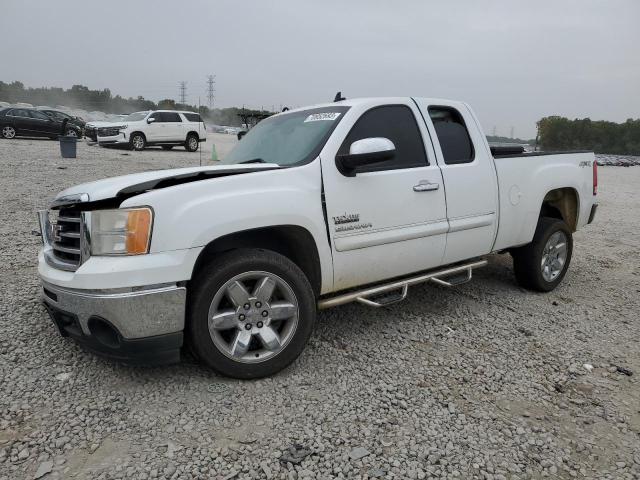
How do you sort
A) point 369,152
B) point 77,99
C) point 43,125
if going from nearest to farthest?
point 369,152, point 43,125, point 77,99

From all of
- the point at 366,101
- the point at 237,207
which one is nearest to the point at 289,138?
the point at 366,101

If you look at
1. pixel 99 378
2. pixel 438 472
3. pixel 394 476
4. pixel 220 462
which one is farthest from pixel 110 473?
pixel 438 472

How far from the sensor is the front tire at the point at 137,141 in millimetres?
19594

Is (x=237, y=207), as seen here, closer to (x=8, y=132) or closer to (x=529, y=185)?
(x=529, y=185)

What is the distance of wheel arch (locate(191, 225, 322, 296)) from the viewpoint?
2898 mm

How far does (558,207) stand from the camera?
17.0 ft

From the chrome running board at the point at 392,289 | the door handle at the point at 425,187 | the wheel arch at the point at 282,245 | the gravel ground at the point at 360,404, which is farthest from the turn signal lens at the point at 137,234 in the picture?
the door handle at the point at 425,187

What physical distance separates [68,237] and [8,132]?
2295 centimetres

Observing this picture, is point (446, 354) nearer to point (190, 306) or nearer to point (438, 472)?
point (438, 472)

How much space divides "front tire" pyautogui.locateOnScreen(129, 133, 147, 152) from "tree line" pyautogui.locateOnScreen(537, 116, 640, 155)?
6357 centimetres

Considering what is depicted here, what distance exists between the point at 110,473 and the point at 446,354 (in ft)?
7.56

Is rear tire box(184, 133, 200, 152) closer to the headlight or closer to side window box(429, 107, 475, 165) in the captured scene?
side window box(429, 107, 475, 165)

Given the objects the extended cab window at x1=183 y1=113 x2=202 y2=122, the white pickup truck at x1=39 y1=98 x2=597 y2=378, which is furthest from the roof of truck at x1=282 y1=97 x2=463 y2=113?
the extended cab window at x1=183 y1=113 x2=202 y2=122

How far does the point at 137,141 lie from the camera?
19703mm
